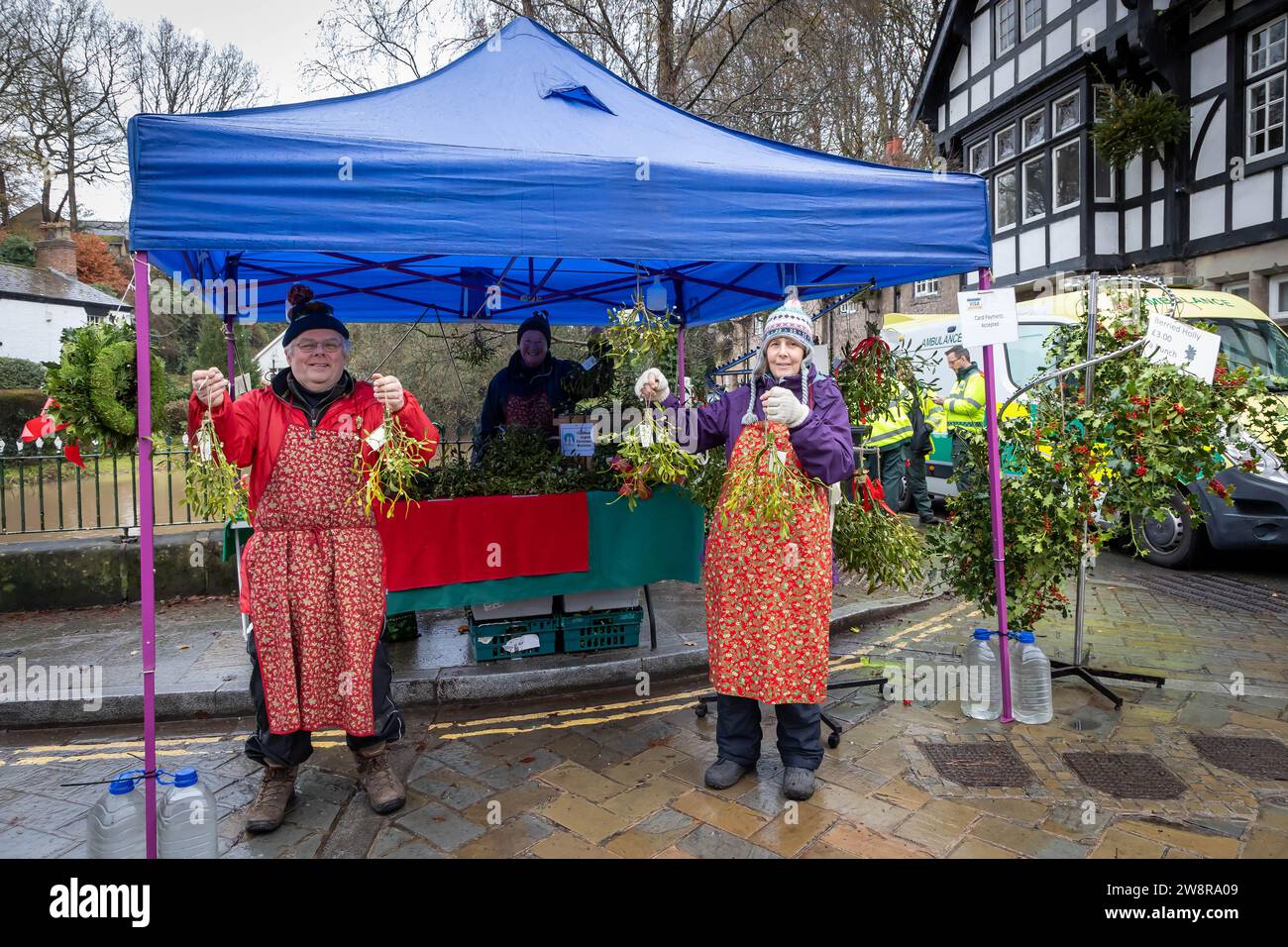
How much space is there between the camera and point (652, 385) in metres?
3.51

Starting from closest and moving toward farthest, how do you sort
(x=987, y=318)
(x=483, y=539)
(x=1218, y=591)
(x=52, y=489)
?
(x=987, y=318), (x=483, y=539), (x=1218, y=591), (x=52, y=489)

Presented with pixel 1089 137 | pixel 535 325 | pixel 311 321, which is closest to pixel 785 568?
pixel 311 321

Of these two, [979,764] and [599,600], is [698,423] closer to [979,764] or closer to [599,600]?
[599,600]

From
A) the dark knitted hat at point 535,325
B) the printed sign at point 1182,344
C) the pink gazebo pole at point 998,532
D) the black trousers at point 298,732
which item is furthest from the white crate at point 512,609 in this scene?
the printed sign at point 1182,344

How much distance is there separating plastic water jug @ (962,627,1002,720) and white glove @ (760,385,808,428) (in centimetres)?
190

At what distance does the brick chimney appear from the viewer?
32719 millimetres

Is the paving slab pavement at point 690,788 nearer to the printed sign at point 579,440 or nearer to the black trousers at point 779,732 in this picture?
the black trousers at point 779,732

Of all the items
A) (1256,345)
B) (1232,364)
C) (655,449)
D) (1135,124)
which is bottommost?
(655,449)

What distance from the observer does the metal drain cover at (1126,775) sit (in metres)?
3.41

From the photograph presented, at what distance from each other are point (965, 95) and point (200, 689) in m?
19.0

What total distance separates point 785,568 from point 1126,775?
1868 mm

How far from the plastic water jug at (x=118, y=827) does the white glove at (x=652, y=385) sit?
239 centimetres

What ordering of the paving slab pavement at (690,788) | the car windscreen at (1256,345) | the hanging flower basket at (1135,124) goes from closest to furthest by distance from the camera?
1. the paving slab pavement at (690,788)
2. the car windscreen at (1256,345)
3. the hanging flower basket at (1135,124)

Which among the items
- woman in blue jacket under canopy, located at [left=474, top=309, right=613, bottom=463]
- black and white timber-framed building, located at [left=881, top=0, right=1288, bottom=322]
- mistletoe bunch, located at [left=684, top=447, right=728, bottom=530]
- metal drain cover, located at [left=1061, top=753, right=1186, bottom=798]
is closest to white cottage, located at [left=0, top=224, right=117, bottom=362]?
black and white timber-framed building, located at [left=881, top=0, right=1288, bottom=322]
